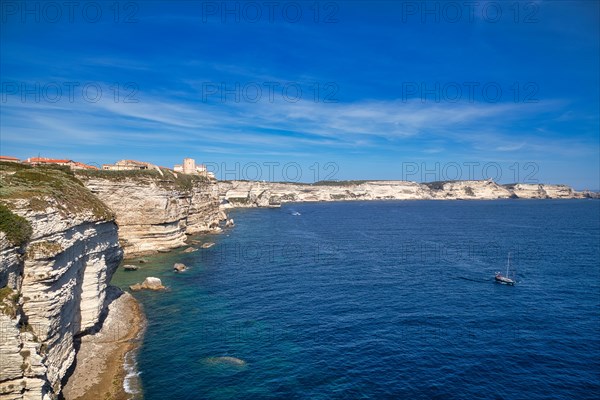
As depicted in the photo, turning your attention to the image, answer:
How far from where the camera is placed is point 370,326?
38.2 m

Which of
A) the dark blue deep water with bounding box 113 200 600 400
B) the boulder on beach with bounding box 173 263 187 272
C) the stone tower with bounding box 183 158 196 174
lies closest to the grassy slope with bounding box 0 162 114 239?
the dark blue deep water with bounding box 113 200 600 400

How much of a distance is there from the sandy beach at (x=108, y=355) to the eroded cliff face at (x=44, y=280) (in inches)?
56.9

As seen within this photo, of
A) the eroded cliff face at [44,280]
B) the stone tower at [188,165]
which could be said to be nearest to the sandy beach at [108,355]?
the eroded cliff face at [44,280]

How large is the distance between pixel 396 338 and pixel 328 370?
9466 mm

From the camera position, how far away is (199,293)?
49.0m

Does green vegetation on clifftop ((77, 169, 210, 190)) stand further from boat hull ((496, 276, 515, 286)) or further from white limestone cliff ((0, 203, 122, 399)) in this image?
boat hull ((496, 276, 515, 286))

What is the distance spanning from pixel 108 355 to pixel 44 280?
1176 centimetres

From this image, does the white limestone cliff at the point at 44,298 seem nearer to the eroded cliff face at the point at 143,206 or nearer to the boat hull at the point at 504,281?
the eroded cliff face at the point at 143,206

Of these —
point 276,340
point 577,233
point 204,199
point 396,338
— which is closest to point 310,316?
point 276,340

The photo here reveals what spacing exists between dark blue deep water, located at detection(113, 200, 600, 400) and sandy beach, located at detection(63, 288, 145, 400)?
1652 mm

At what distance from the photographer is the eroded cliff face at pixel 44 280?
20156mm

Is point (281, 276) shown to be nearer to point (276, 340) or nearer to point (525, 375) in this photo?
point (276, 340)

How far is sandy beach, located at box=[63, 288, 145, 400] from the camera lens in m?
25.9

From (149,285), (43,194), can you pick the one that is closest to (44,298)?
(43,194)
